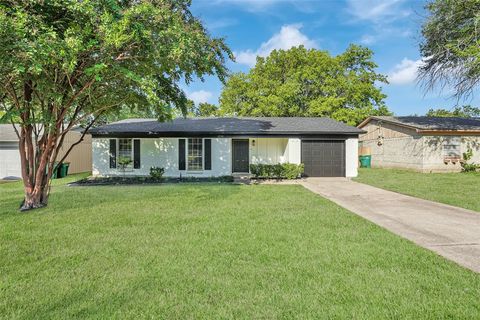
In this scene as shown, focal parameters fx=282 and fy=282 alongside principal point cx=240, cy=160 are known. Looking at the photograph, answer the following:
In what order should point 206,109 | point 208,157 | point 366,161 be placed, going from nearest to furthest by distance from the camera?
point 208,157, point 366,161, point 206,109

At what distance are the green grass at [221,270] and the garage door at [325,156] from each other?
9238 millimetres

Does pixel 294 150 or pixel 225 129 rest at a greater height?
pixel 225 129

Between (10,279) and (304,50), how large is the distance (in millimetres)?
32378

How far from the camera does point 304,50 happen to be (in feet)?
102

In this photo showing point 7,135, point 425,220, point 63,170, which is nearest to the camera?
point 425,220

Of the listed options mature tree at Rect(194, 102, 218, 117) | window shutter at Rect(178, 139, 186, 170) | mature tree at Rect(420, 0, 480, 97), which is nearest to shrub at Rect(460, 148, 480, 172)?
mature tree at Rect(420, 0, 480, 97)

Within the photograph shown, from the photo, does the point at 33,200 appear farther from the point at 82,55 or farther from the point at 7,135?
the point at 7,135

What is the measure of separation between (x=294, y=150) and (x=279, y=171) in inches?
68.4

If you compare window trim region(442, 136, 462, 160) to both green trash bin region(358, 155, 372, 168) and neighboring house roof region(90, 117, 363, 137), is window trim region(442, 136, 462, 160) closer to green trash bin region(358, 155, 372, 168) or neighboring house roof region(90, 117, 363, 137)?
green trash bin region(358, 155, 372, 168)

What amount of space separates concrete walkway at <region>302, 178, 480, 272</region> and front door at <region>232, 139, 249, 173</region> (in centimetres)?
723

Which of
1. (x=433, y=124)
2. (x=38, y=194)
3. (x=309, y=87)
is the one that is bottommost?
(x=38, y=194)

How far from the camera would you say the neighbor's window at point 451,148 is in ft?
58.0

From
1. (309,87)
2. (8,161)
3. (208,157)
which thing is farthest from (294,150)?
(8,161)

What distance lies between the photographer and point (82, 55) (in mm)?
6785
